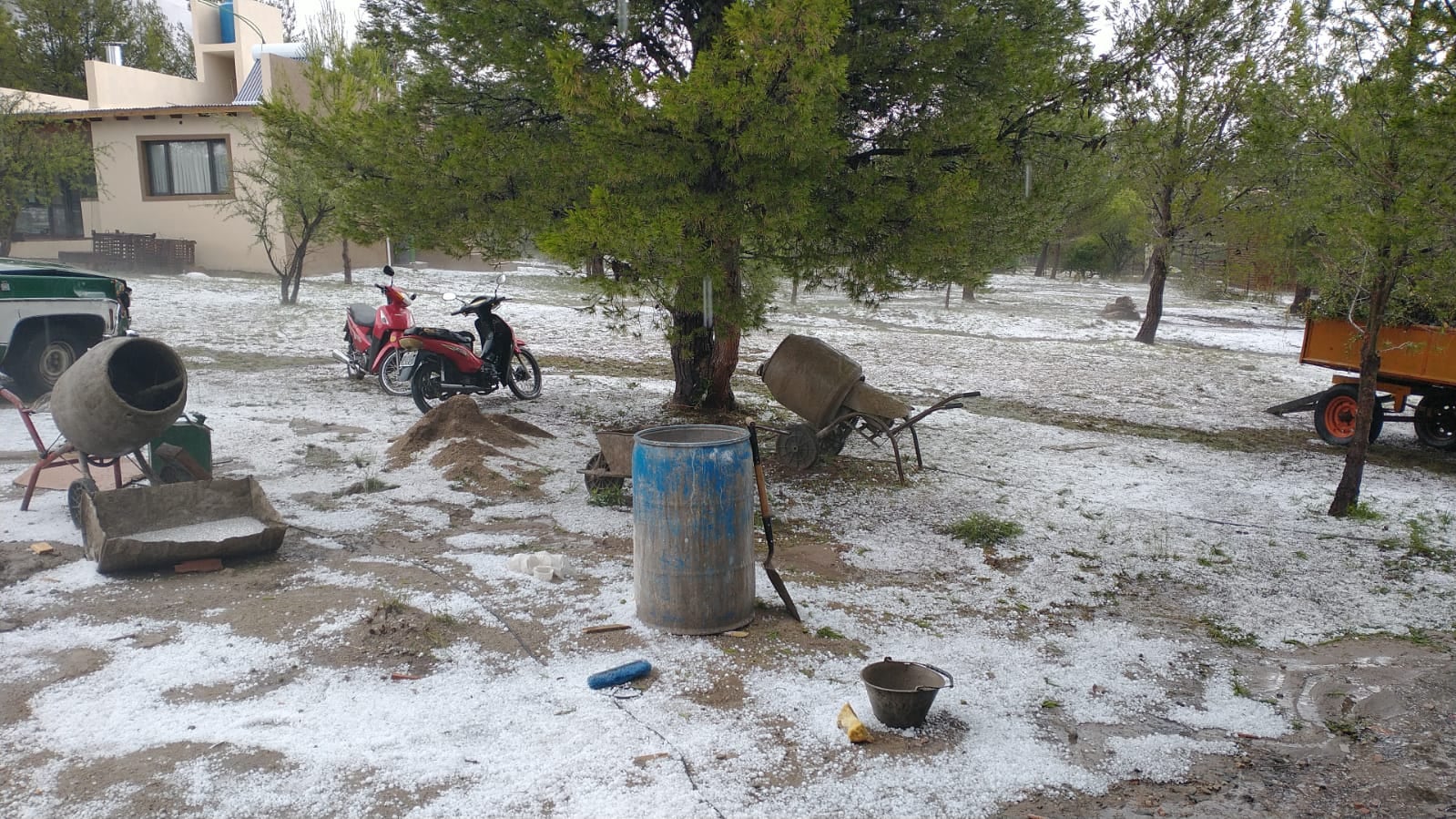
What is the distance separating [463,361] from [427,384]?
1.40ft

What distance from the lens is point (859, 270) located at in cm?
749

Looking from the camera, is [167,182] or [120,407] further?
[167,182]

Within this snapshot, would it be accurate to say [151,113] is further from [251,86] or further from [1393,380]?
[1393,380]

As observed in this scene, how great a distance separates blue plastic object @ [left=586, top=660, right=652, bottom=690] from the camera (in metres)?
4.26

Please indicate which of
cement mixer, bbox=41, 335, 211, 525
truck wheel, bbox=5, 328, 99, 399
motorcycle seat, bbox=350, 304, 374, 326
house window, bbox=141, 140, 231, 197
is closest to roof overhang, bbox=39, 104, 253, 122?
house window, bbox=141, 140, 231, 197

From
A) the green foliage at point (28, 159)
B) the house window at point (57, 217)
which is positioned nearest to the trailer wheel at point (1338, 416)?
the green foliage at point (28, 159)

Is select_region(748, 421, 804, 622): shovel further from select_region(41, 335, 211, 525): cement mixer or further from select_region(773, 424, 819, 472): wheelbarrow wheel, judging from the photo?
select_region(41, 335, 211, 525): cement mixer

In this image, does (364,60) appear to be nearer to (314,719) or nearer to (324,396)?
(324,396)

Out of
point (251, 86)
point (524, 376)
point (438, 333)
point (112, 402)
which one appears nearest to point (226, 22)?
point (251, 86)

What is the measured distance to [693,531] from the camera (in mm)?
4750

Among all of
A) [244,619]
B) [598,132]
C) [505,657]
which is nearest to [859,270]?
[598,132]

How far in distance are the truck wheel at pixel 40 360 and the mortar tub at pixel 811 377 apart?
23.1 ft

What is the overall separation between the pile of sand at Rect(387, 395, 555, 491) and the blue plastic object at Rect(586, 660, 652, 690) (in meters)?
3.35

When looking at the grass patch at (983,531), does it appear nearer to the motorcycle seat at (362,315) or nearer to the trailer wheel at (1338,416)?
the trailer wheel at (1338,416)
